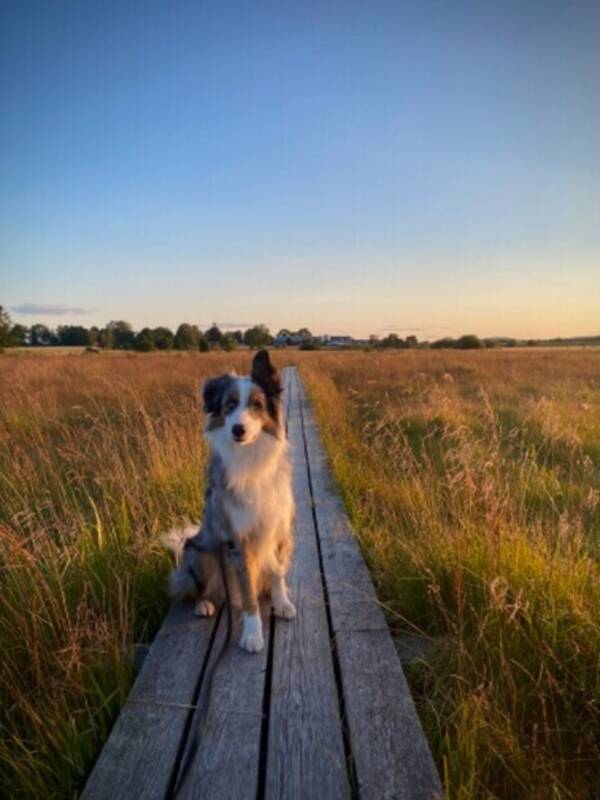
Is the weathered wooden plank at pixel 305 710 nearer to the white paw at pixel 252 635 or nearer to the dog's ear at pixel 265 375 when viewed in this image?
the white paw at pixel 252 635

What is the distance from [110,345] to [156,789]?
86.7 meters

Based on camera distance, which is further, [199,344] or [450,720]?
[199,344]

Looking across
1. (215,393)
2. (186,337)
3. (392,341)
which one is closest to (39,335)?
(186,337)

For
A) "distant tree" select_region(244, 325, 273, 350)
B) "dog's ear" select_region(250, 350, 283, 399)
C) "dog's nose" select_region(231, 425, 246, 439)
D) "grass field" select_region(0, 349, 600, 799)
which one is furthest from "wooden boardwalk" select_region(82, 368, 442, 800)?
"distant tree" select_region(244, 325, 273, 350)

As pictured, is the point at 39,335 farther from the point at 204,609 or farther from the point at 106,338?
the point at 204,609

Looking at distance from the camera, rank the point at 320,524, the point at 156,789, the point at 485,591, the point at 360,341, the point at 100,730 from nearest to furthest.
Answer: the point at 156,789
the point at 100,730
the point at 485,591
the point at 320,524
the point at 360,341

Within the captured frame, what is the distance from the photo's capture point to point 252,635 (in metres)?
2.80

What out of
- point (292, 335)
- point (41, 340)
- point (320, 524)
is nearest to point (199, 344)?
point (292, 335)

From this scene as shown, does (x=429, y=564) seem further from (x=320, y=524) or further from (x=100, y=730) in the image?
(x=100, y=730)

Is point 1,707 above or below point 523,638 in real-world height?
below

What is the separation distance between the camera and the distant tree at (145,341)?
229 feet

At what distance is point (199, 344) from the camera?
259 ft

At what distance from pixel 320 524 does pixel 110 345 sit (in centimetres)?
8434

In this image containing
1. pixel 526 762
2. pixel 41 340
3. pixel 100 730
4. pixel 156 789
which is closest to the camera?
pixel 156 789
